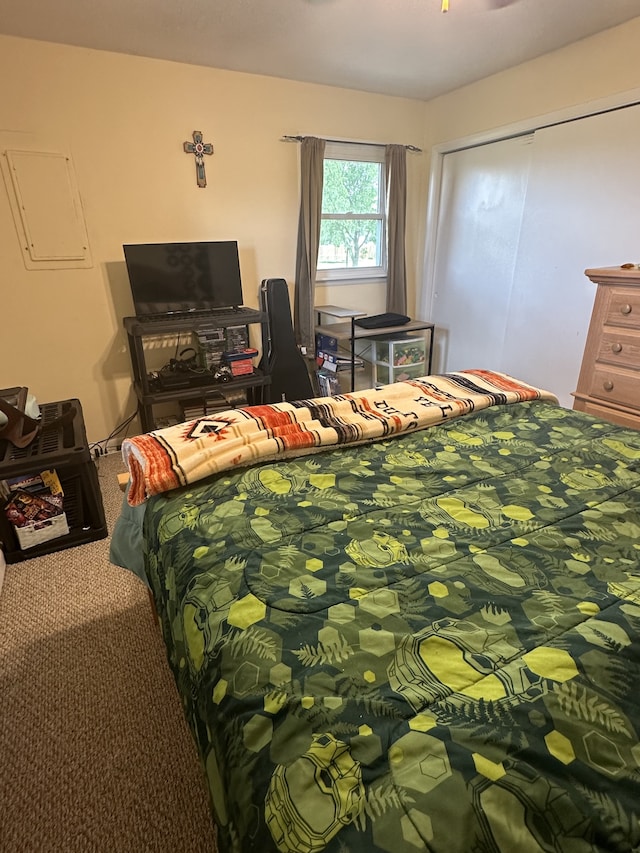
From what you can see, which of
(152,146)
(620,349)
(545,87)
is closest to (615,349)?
(620,349)

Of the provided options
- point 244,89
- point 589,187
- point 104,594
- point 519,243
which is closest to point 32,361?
point 104,594

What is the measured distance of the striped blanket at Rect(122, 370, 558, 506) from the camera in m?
1.35

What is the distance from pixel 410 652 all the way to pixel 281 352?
2.67 meters

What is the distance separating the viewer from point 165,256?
2.83m

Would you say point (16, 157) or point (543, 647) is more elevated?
point (16, 157)

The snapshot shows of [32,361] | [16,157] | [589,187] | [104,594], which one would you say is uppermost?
[16,157]

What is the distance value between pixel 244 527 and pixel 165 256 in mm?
2274

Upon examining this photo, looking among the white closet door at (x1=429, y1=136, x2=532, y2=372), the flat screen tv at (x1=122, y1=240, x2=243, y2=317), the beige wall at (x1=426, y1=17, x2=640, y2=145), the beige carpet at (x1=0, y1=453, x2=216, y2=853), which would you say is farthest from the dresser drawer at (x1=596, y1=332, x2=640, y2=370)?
the beige carpet at (x1=0, y1=453, x2=216, y2=853)

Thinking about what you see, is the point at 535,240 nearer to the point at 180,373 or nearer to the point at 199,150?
the point at 199,150

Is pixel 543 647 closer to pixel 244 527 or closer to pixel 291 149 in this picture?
pixel 244 527

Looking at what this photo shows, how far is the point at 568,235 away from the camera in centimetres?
287

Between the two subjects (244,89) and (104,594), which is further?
(244,89)

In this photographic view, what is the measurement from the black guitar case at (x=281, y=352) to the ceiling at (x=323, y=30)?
50.6 inches

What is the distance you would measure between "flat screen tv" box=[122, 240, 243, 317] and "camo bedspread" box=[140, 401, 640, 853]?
1.92 metres
